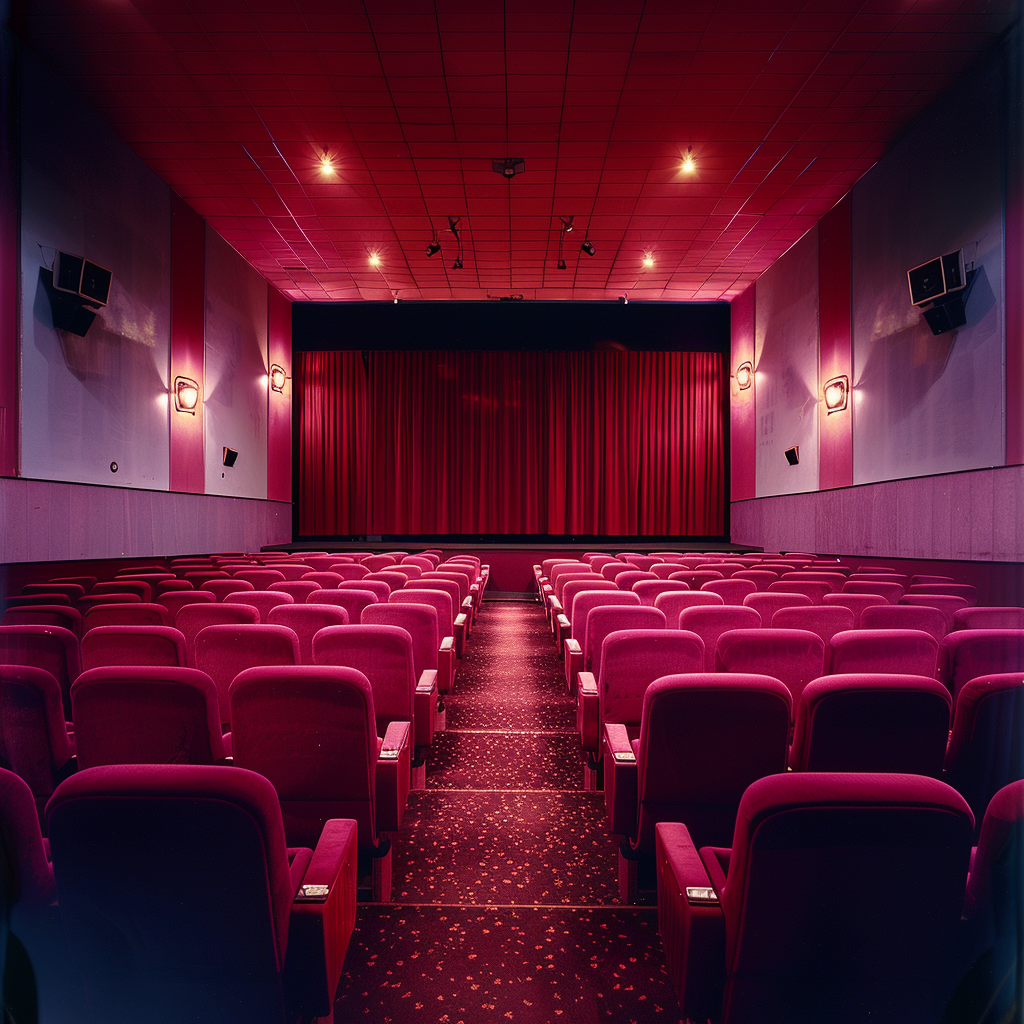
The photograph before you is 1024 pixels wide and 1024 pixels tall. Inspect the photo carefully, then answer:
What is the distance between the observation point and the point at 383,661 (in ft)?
7.58

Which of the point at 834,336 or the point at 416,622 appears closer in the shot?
the point at 416,622

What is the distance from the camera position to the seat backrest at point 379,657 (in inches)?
87.8

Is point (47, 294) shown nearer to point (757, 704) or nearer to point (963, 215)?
point (757, 704)

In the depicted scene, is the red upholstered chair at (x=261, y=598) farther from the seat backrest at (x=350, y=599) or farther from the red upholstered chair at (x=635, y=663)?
the red upholstered chair at (x=635, y=663)

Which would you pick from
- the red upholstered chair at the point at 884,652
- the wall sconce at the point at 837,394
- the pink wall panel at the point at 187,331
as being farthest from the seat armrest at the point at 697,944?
the pink wall panel at the point at 187,331

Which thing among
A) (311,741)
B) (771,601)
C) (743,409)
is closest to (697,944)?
(311,741)

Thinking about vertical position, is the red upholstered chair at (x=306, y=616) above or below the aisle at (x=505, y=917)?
above

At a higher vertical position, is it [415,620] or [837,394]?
[837,394]

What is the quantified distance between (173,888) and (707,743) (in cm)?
113

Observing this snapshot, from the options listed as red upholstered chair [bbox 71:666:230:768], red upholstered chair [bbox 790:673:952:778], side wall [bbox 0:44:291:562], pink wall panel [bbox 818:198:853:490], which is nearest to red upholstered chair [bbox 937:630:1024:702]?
red upholstered chair [bbox 790:673:952:778]

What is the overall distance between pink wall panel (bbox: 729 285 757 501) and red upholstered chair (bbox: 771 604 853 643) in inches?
347

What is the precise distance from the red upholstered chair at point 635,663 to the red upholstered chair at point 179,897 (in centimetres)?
130

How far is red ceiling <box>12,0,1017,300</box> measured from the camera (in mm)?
5246

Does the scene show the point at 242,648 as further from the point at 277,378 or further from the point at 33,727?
the point at 277,378
